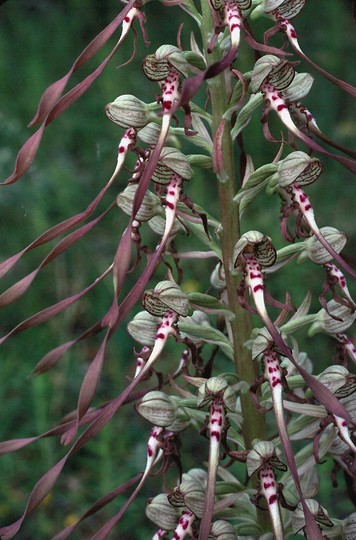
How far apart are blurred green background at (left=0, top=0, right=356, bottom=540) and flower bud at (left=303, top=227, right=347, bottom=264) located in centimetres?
92

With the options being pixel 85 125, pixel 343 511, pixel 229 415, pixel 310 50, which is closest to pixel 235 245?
pixel 229 415

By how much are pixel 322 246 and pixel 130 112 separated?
0.36m

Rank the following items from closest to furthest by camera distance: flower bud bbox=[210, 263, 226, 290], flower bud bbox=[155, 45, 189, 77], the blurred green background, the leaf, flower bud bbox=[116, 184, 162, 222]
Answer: the leaf, flower bud bbox=[155, 45, 189, 77], flower bud bbox=[116, 184, 162, 222], flower bud bbox=[210, 263, 226, 290], the blurred green background

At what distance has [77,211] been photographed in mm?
3449

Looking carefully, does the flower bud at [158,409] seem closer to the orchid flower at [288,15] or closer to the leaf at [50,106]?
the leaf at [50,106]

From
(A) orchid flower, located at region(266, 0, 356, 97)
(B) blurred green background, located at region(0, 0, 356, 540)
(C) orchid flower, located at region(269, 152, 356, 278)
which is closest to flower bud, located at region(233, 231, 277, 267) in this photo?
(C) orchid flower, located at region(269, 152, 356, 278)

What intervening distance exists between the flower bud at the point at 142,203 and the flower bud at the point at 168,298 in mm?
107

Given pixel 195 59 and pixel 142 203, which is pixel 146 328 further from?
pixel 195 59

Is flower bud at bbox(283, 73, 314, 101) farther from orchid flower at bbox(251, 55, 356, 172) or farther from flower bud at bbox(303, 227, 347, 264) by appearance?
flower bud at bbox(303, 227, 347, 264)

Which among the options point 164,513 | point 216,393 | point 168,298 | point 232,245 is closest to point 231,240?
point 232,245

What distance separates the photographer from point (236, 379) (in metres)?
1.47

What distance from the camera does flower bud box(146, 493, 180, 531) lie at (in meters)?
1.51

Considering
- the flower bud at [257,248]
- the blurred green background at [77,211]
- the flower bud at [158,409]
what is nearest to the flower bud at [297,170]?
the flower bud at [257,248]

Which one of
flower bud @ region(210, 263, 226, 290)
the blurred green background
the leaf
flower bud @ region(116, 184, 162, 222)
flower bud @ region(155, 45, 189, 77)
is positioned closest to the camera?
the leaf
